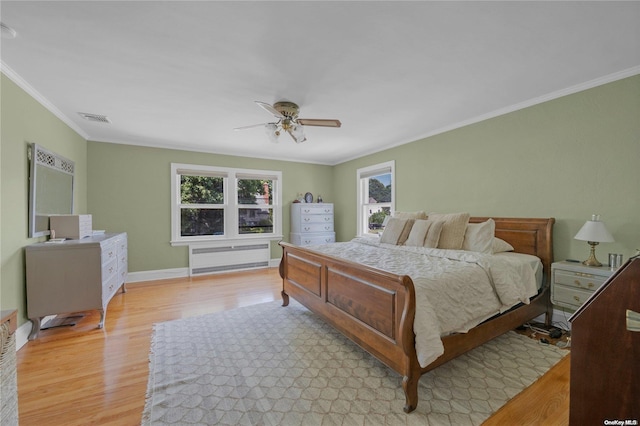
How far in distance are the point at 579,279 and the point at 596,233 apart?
436 mm

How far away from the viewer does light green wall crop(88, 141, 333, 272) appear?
4.41 m

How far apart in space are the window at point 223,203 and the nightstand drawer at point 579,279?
15.3 feet

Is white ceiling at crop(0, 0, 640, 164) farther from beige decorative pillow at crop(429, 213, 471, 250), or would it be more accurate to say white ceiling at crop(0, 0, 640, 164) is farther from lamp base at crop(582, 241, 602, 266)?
lamp base at crop(582, 241, 602, 266)

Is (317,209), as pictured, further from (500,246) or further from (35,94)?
(35,94)

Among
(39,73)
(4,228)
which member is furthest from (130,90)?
(4,228)

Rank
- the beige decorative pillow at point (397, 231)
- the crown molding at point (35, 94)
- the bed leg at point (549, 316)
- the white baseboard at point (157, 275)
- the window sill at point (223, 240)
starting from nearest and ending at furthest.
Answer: the crown molding at point (35, 94)
the bed leg at point (549, 316)
the beige decorative pillow at point (397, 231)
the white baseboard at point (157, 275)
the window sill at point (223, 240)

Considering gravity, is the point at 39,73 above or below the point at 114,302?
above

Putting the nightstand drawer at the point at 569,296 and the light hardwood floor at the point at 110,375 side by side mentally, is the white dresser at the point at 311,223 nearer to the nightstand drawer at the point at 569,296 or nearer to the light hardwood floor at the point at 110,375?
the light hardwood floor at the point at 110,375

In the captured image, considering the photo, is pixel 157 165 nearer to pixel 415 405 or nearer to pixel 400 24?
pixel 400 24

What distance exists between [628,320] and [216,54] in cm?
267

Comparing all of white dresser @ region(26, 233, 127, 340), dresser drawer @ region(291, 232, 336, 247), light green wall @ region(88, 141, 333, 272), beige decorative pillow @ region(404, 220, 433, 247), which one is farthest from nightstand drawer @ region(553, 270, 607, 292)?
light green wall @ region(88, 141, 333, 272)

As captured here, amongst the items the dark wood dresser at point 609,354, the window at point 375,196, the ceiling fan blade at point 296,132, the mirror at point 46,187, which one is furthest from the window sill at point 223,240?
the dark wood dresser at point 609,354

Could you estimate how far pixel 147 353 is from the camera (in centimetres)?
235

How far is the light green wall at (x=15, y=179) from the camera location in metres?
2.29
